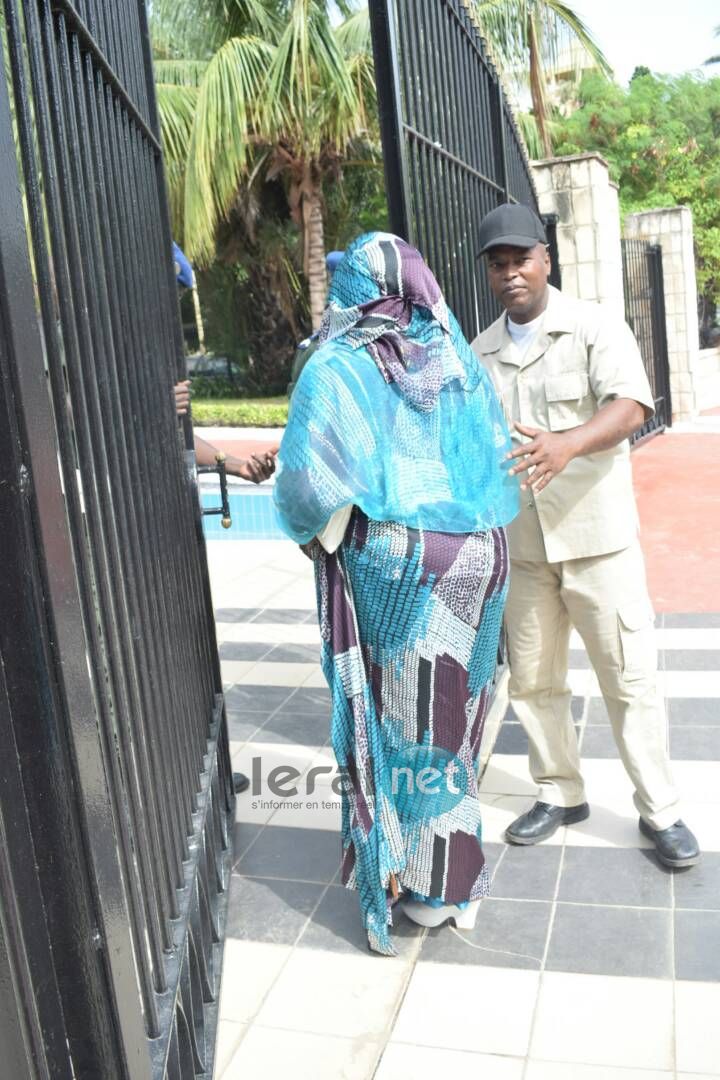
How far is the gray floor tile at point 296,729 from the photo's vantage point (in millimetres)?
4237

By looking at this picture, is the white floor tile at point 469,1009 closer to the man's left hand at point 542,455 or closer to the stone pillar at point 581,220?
the man's left hand at point 542,455

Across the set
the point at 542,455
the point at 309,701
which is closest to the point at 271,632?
the point at 309,701

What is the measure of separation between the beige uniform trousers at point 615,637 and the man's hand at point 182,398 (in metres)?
1.09

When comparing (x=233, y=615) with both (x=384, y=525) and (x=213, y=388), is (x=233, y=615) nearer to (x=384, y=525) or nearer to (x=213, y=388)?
(x=384, y=525)

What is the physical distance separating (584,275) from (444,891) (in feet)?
19.6

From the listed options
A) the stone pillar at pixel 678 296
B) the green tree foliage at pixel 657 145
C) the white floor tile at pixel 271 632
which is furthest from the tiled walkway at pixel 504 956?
the green tree foliage at pixel 657 145

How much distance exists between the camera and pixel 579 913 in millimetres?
2842

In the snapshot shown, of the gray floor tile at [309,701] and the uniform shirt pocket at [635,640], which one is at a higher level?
the uniform shirt pocket at [635,640]

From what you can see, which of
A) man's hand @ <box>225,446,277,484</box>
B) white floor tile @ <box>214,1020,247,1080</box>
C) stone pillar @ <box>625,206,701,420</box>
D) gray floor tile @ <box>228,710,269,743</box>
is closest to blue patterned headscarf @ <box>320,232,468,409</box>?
man's hand @ <box>225,446,277,484</box>

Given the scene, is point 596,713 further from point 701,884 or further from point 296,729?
point 701,884

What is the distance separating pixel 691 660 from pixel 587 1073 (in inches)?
106

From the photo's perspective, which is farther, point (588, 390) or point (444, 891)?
point (588, 390)

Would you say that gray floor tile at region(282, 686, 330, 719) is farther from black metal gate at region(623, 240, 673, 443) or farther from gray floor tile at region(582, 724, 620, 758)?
black metal gate at region(623, 240, 673, 443)

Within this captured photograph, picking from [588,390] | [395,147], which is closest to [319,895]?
[588,390]
